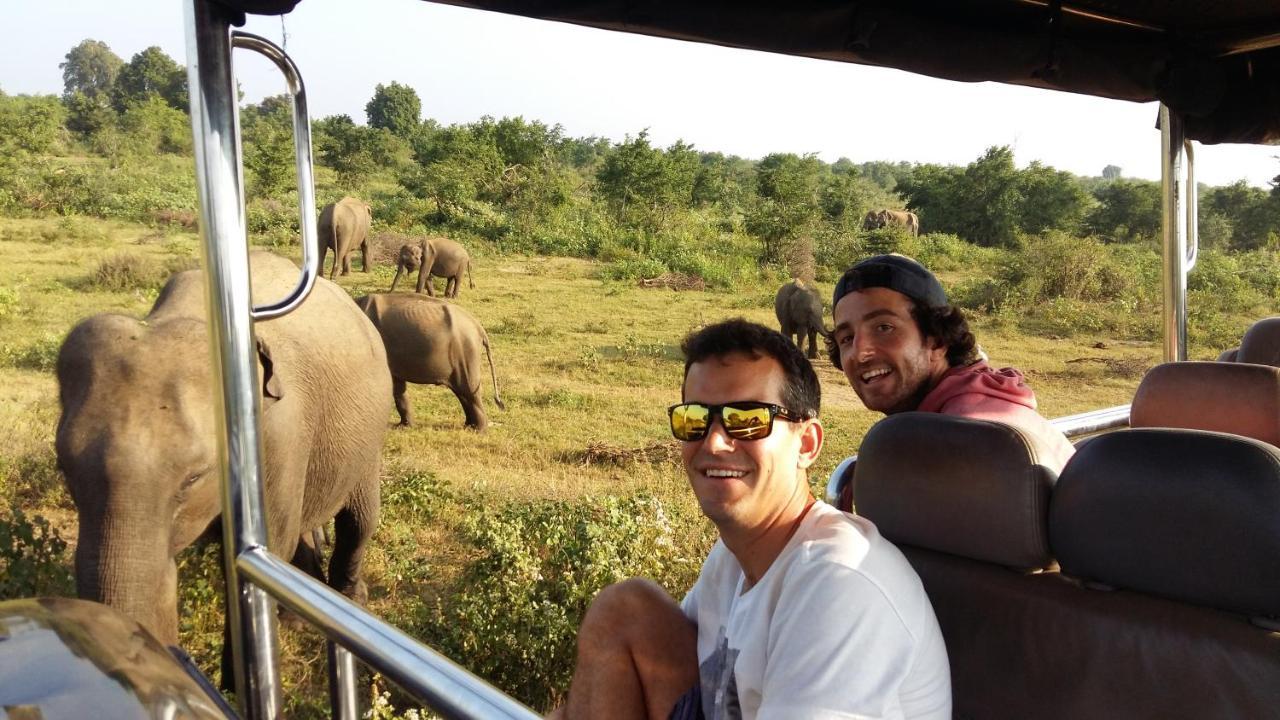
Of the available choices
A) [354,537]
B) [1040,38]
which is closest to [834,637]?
[1040,38]

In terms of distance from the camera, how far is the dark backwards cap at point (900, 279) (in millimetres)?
1967

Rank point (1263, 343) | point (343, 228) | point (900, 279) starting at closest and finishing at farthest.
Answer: point (900, 279) → point (1263, 343) → point (343, 228)

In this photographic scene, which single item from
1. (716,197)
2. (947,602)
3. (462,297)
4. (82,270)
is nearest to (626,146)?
(716,197)

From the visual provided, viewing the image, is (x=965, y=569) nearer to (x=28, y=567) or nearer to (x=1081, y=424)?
(x=1081, y=424)

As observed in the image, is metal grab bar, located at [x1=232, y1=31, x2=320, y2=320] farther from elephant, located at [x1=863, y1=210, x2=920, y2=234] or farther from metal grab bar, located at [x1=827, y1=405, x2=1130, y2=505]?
elephant, located at [x1=863, y1=210, x2=920, y2=234]

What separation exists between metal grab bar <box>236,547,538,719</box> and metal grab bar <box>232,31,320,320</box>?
1.15 ft

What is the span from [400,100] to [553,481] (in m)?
28.8

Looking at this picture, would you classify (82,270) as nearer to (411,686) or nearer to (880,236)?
(411,686)

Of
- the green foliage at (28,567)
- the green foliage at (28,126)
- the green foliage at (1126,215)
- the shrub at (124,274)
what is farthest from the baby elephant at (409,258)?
the green foliage at (1126,215)

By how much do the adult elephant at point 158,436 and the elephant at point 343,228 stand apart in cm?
938

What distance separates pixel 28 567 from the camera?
3.47 metres

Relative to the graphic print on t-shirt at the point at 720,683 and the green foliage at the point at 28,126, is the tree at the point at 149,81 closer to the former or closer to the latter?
the green foliage at the point at 28,126

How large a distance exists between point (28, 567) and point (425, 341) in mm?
5229

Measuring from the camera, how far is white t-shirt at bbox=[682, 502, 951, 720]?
40.4 inches
